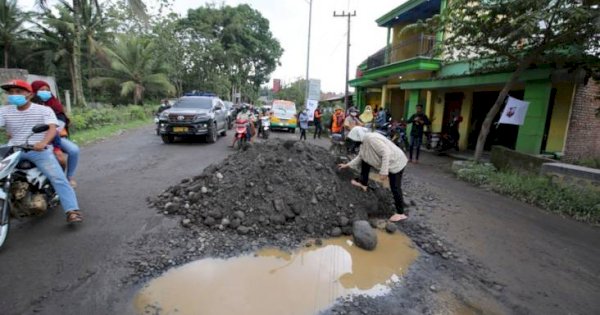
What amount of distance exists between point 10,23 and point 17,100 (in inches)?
1098

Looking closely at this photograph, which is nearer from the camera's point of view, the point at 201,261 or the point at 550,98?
the point at 201,261

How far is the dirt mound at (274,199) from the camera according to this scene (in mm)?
4379

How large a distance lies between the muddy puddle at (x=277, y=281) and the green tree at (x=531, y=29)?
5.75 meters

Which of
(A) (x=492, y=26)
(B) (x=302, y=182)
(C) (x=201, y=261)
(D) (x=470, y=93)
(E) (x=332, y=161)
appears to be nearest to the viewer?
(C) (x=201, y=261)

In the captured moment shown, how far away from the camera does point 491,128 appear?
1298cm

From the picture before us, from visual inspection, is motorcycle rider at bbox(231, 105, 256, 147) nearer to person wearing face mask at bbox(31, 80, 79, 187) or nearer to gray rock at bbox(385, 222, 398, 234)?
person wearing face mask at bbox(31, 80, 79, 187)

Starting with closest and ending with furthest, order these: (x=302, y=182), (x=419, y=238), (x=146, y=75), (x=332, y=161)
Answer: (x=419, y=238)
(x=302, y=182)
(x=332, y=161)
(x=146, y=75)

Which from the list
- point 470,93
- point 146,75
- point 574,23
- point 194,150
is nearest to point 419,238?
point 574,23

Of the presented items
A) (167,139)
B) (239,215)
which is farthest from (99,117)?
(239,215)

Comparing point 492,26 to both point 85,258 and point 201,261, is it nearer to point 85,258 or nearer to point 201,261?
point 201,261

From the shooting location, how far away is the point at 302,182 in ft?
16.6

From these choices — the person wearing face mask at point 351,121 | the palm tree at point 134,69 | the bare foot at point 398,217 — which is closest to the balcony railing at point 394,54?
the person wearing face mask at point 351,121

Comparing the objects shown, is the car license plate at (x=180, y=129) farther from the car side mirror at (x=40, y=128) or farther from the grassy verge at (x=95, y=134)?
the car side mirror at (x=40, y=128)

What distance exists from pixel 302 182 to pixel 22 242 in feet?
11.5
